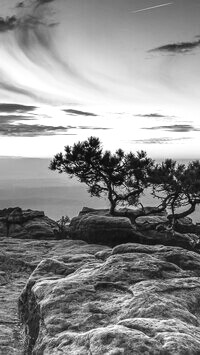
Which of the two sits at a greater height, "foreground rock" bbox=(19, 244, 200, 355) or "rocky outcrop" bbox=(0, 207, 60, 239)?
"foreground rock" bbox=(19, 244, 200, 355)

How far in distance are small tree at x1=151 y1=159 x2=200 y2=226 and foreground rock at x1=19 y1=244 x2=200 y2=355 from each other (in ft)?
58.3

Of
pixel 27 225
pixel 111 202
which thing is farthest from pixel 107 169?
pixel 27 225

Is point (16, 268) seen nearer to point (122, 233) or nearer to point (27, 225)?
point (122, 233)

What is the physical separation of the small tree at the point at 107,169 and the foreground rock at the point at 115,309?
2055 cm

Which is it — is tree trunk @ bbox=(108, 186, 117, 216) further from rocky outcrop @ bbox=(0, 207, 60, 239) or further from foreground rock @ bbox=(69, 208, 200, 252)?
rocky outcrop @ bbox=(0, 207, 60, 239)

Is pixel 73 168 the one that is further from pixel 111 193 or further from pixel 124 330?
pixel 124 330

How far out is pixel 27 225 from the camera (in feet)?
119

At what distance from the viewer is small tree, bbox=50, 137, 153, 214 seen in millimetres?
33312

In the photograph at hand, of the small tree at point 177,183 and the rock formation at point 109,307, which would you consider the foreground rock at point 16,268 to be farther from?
the small tree at point 177,183

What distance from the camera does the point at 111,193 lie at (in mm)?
34719

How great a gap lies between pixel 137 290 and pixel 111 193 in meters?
25.1

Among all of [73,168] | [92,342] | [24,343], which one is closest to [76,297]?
[24,343]

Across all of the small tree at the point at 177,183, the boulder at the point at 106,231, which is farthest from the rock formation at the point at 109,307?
the small tree at the point at 177,183

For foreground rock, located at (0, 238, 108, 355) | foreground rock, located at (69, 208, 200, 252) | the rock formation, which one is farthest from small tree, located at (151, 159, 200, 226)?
the rock formation
